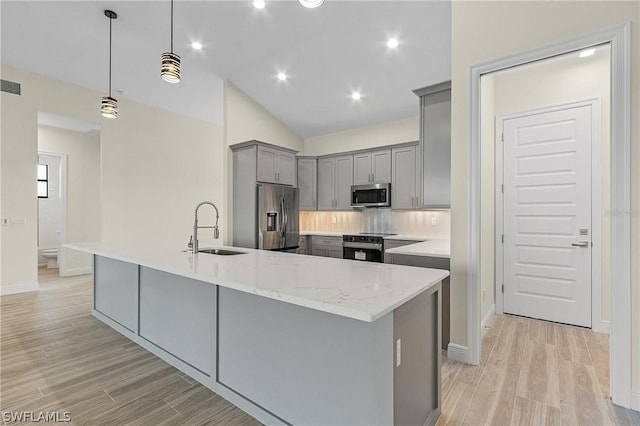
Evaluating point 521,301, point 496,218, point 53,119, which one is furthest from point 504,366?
point 53,119

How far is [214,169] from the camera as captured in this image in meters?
7.26

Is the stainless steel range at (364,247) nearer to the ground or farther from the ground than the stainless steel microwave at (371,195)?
nearer to the ground

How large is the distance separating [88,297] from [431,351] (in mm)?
4911

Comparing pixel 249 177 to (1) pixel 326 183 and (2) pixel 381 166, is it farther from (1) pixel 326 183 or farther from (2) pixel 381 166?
(2) pixel 381 166

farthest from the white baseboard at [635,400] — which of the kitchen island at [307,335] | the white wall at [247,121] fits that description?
the white wall at [247,121]

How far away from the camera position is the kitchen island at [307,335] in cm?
139

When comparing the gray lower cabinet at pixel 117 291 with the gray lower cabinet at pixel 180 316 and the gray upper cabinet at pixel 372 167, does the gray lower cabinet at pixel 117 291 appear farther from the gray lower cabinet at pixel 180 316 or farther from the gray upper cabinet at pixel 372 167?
the gray upper cabinet at pixel 372 167

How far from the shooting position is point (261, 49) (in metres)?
4.05

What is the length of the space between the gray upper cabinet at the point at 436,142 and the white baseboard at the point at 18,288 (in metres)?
5.94

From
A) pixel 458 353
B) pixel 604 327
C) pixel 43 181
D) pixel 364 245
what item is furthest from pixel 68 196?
pixel 604 327

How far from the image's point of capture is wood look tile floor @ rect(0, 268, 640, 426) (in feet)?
6.23

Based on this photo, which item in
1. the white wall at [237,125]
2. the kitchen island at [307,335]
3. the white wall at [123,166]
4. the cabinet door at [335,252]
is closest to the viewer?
the kitchen island at [307,335]

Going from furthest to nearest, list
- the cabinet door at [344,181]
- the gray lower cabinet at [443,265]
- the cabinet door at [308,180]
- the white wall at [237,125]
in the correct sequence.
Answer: the cabinet door at [308,180], the cabinet door at [344,181], the white wall at [237,125], the gray lower cabinet at [443,265]

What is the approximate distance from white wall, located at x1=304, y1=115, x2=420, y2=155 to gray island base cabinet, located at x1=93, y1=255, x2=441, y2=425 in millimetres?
3721
